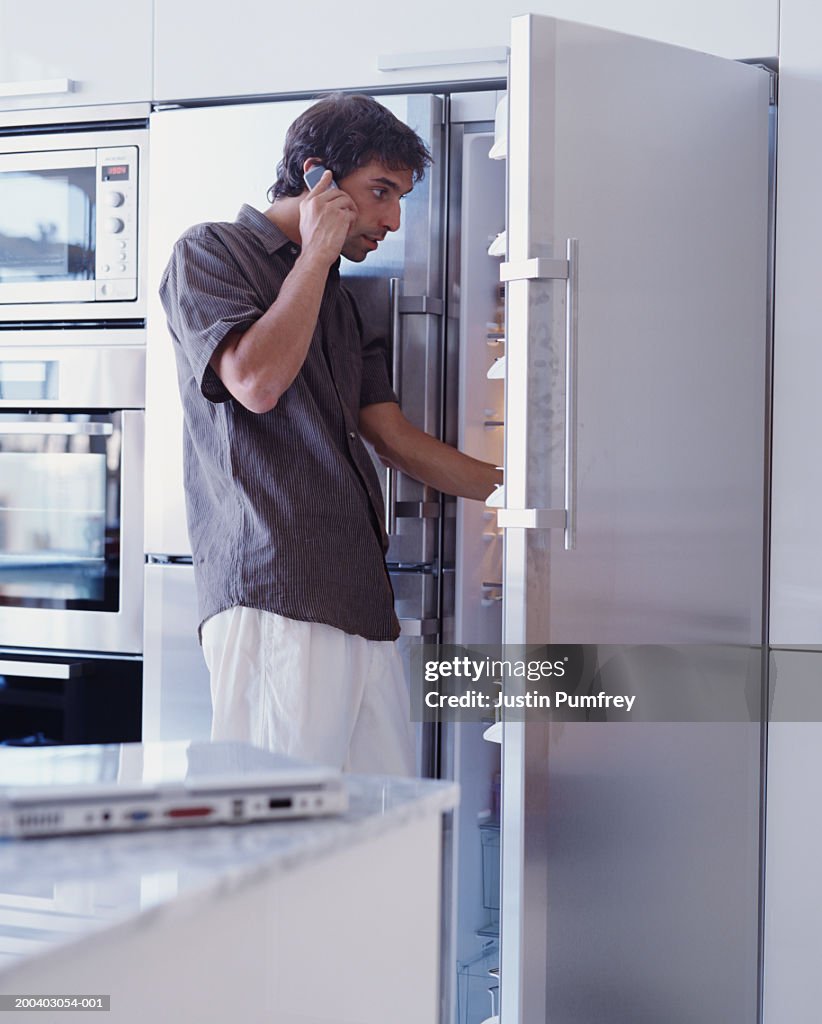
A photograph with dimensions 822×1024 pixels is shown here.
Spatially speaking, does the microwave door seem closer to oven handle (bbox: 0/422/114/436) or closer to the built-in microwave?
the built-in microwave

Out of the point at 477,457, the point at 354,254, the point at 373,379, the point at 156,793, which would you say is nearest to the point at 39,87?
the point at 354,254

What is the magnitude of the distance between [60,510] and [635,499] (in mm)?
1144

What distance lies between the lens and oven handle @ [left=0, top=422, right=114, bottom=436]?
253cm

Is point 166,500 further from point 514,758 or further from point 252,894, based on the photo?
point 252,894

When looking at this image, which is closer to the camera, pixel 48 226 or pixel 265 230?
pixel 265 230

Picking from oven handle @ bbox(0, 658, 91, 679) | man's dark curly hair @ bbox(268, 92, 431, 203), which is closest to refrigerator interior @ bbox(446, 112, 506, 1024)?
man's dark curly hair @ bbox(268, 92, 431, 203)

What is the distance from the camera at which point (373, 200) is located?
2.21 metres

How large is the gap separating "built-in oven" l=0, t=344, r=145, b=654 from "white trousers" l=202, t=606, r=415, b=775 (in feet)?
1.67

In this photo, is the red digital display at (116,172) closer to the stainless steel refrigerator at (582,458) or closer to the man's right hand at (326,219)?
the stainless steel refrigerator at (582,458)

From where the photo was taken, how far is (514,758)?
1.93 metres

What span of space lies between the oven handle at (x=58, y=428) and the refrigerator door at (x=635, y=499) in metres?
0.97

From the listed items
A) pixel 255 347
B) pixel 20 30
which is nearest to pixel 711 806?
pixel 255 347

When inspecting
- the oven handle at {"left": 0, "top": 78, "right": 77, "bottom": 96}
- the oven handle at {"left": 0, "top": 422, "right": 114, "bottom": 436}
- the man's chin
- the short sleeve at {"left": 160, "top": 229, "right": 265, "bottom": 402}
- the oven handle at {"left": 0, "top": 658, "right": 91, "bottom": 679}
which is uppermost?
the oven handle at {"left": 0, "top": 78, "right": 77, "bottom": 96}

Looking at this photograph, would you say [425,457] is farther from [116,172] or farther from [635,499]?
[116,172]
